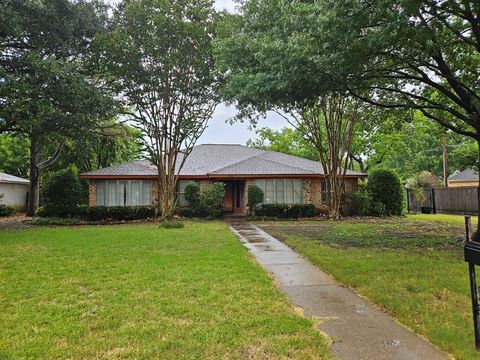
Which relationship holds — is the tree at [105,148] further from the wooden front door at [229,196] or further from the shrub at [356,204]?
the shrub at [356,204]

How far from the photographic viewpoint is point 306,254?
7930 millimetres

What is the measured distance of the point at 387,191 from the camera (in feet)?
64.4

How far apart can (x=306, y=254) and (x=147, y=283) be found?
153 inches

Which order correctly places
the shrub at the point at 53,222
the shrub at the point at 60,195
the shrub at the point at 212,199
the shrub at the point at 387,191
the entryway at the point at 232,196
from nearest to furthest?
the shrub at the point at 53,222 < the shrub at the point at 60,195 < the shrub at the point at 212,199 < the shrub at the point at 387,191 < the entryway at the point at 232,196

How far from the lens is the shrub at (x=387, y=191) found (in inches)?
768

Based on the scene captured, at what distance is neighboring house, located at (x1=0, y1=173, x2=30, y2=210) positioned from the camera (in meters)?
23.8

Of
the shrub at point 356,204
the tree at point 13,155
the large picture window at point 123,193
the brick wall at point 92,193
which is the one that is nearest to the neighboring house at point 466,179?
the shrub at point 356,204

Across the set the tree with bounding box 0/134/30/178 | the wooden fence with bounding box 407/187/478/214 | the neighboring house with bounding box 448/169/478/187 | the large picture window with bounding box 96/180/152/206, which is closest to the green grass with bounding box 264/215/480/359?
the large picture window with bounding box 96/180/152/206

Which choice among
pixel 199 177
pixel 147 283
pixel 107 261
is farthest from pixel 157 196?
pixel 147 283

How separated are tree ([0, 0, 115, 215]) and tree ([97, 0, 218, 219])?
4.27 ft

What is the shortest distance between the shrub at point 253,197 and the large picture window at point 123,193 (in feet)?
19.2

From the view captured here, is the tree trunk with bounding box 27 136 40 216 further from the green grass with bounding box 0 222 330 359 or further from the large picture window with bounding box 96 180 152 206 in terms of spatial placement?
the green grass with bounding box 0 222 330 359

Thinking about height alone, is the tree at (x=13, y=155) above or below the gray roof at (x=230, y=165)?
above

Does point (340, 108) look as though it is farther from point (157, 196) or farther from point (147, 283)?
point (147, 283)
